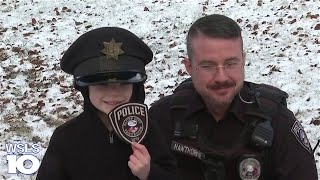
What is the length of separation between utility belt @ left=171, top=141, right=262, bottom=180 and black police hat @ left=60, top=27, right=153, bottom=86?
65 cm

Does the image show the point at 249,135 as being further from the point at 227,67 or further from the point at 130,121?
the point at 130,121

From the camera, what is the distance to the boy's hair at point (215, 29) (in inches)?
103

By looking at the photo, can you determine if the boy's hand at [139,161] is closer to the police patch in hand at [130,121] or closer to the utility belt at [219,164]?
the police patch in hand at [130,121]

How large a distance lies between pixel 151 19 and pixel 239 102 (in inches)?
377

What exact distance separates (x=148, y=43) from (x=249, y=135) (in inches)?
319

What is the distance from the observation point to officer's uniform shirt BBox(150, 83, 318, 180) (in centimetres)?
268

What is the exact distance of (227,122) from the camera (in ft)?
9.31

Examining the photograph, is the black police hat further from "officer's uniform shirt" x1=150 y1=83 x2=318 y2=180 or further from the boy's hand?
"officer's uniform shirt" x1=150 y1=83 x2=318 y2=180

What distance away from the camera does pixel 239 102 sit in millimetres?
2838

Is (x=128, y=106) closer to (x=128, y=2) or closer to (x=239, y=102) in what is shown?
(x=239, y=102)

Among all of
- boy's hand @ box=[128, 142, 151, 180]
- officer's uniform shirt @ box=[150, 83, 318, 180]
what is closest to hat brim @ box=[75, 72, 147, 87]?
boy's hand @ box=[128, 142, 151, 180]

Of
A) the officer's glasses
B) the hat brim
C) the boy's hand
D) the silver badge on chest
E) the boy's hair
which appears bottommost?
the silver badge on chest

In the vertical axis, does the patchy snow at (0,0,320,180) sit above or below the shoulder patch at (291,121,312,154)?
above

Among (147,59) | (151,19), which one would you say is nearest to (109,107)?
(147,59)
